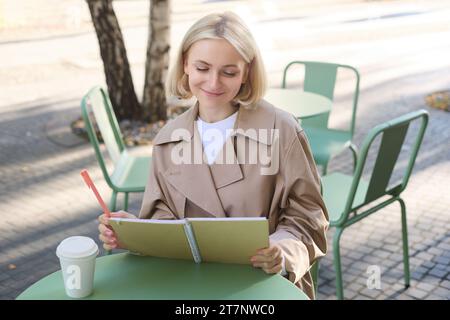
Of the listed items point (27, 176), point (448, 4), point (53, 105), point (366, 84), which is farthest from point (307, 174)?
point (448, 4)

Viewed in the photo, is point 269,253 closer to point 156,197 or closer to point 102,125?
point 156,197

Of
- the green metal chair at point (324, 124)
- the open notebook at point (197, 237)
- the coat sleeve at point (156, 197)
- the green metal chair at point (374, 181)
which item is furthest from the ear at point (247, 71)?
the green metal chair at point (324, 124)

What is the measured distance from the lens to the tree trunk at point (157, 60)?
677cm

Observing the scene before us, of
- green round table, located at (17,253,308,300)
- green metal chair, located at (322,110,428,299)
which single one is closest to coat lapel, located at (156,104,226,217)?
green round table, located at (17,253,308,300)

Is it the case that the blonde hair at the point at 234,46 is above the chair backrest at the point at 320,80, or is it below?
below

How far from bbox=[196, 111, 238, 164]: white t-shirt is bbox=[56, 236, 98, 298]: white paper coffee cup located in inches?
23.2

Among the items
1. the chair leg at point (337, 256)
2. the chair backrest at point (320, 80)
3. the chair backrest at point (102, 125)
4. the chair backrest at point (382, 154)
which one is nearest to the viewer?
the chair backrest at point (382, 154)

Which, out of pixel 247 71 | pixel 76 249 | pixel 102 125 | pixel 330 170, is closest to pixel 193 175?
pixel 247 71

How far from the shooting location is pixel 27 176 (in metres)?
5.94

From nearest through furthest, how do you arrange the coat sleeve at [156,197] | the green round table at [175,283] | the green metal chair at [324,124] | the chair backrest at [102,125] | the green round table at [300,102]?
the green round table at [175,283]
the coat sleeve at [156,197]
the chair backrest at [102,125]
the green round table at [300,102]
the green metal chair at [324,124]

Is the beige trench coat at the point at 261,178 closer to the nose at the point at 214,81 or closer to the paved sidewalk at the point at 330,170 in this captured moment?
the nose at the point at 214,81

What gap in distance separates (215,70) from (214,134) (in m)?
0.27

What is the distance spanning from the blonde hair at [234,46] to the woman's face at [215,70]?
0.8 inches
